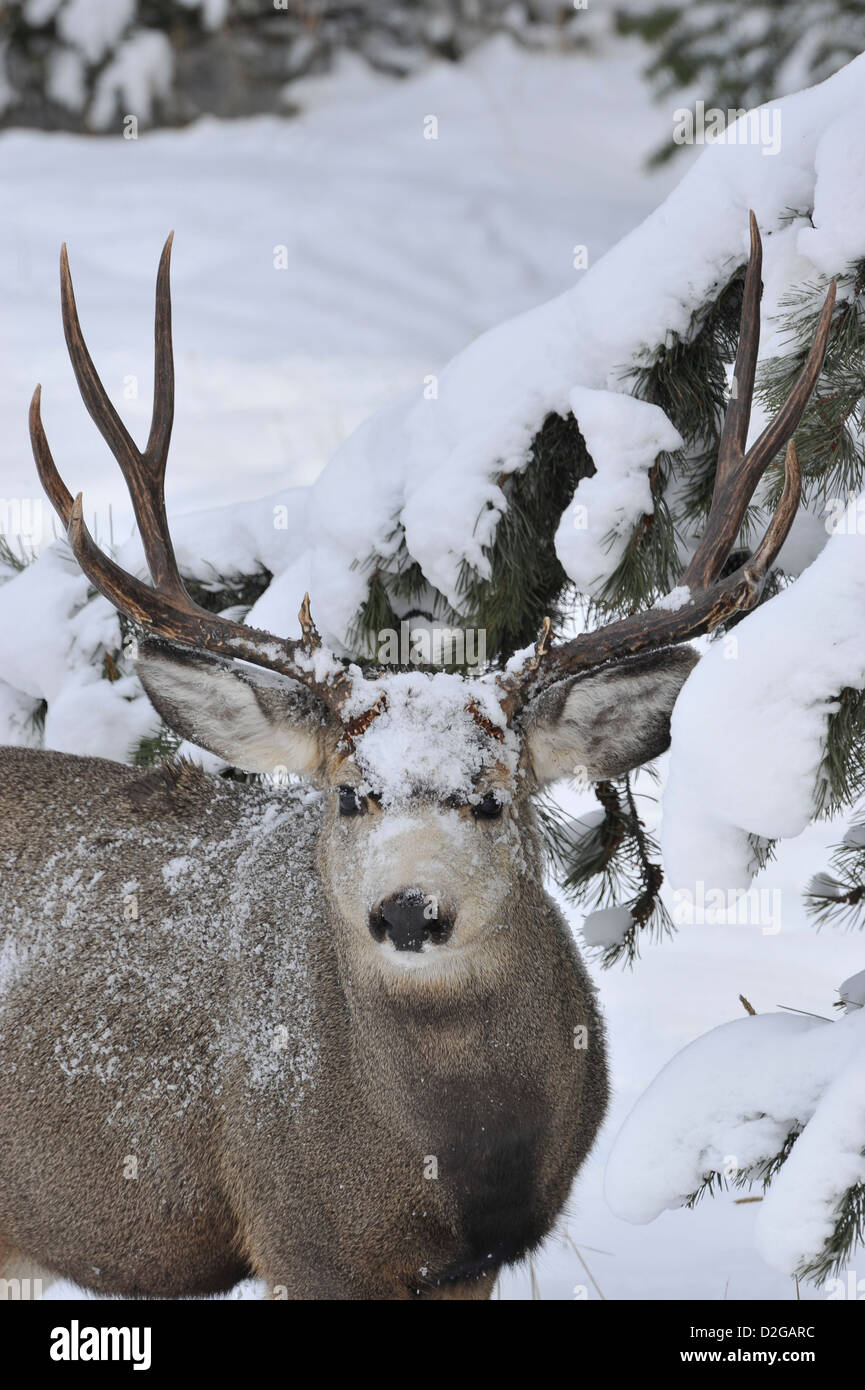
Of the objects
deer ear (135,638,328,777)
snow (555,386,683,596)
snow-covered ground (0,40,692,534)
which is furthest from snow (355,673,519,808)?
snow-covered ground (0,40,692,534)

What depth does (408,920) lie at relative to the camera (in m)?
3.35

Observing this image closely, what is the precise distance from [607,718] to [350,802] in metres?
0.75

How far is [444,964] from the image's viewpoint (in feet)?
12.3

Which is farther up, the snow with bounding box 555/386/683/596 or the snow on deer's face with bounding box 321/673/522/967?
the snow with bounding box 555/386/683/596

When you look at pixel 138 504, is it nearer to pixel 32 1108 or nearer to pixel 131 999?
pixel 131 999

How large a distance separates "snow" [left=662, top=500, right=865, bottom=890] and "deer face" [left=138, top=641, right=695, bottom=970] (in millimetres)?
946

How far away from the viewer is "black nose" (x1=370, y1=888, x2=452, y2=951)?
3350 mm

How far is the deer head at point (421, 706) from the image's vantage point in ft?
11.5

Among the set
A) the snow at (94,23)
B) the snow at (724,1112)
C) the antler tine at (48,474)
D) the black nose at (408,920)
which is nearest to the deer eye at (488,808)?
the black nose at (408,920)

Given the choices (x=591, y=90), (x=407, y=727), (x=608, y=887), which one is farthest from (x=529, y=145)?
(x=407, y=727)

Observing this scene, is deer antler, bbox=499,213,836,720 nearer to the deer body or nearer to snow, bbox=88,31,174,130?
the deer body

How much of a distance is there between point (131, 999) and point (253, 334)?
26.2 feet

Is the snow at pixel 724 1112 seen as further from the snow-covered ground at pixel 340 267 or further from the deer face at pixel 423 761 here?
the snow-covered ground at pixel 340 267

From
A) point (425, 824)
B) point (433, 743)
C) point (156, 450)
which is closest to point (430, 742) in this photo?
point (433, 743)
